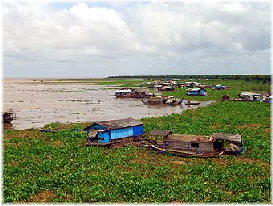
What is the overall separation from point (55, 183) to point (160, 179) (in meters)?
6.11

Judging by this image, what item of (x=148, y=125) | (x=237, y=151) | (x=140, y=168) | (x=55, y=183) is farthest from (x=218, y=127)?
(x=55, y=183)

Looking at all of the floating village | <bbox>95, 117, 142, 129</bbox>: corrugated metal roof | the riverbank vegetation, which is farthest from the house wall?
the riverbank vegetation

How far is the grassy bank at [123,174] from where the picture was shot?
14797 millimetres

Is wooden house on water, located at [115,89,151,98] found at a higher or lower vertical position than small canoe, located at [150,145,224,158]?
higher

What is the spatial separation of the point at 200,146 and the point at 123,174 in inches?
276

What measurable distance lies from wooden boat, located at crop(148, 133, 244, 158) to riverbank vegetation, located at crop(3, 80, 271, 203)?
59 cm

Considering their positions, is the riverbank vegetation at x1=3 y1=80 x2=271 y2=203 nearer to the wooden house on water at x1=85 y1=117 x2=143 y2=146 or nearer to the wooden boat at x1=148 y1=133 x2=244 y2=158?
the wooden boat at x1=148 y1=133 x2=244 y2=158

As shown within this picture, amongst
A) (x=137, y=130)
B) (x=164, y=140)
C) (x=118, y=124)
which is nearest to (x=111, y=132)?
(x=118, y=124)

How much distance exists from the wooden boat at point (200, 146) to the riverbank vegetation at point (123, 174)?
59cm

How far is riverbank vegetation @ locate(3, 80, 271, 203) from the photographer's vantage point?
1474 cm

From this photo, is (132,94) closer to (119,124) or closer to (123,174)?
(119,124)

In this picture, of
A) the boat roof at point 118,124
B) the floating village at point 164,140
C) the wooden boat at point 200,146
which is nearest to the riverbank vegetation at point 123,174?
the wooden boat at point 200,146

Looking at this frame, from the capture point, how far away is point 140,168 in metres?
19.0

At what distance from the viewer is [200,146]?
2164 cm
